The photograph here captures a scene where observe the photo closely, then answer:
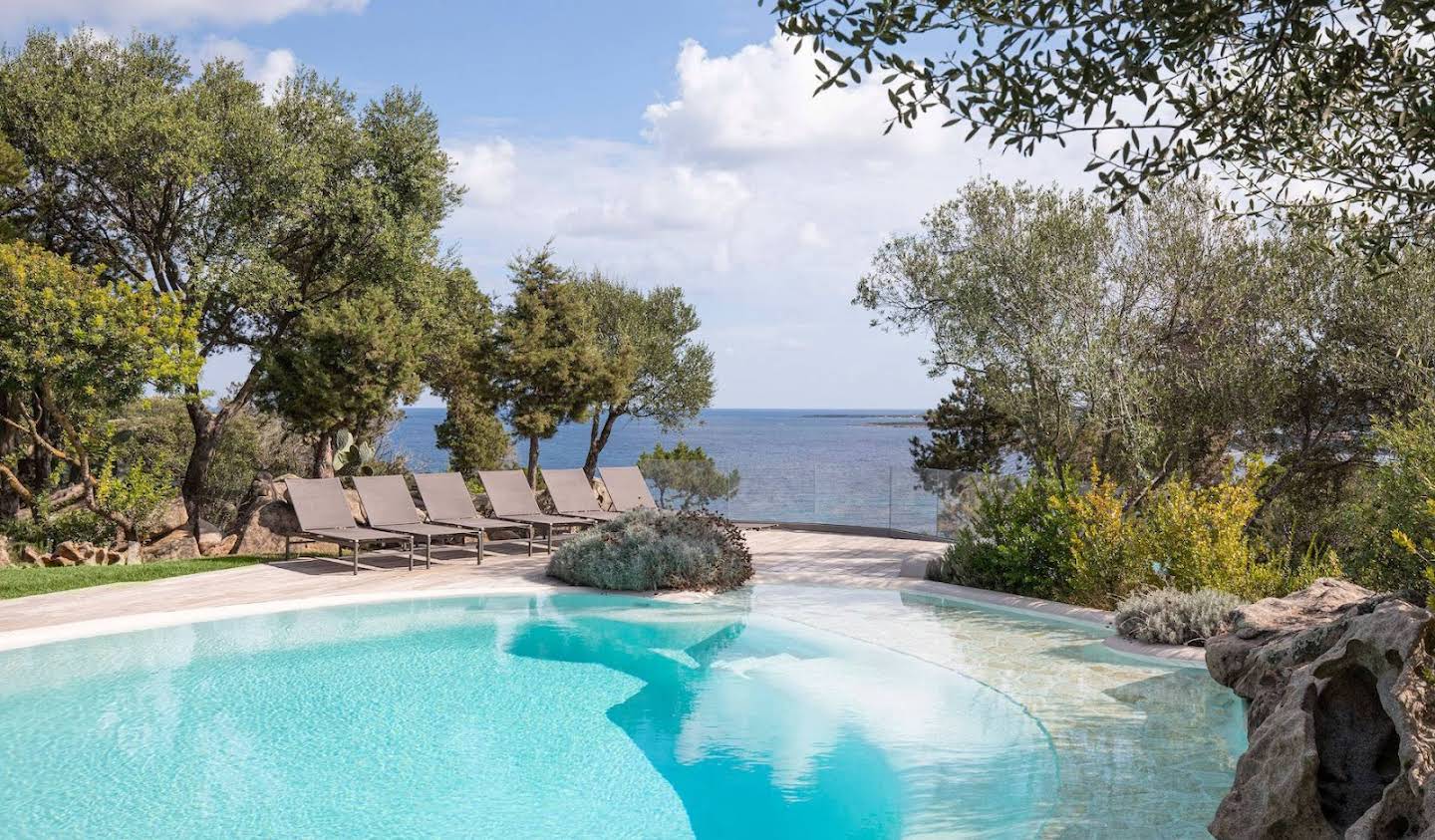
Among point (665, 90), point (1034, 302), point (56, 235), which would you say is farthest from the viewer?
point (56, 235)

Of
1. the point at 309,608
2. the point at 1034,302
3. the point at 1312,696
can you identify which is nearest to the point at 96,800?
the point at 309,608

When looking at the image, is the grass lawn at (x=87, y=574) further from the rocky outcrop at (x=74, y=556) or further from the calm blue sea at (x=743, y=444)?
the calm blue sea at (x=743, y=444)

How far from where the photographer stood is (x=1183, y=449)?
43.1ft

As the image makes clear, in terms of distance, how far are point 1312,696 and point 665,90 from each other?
1110 cm

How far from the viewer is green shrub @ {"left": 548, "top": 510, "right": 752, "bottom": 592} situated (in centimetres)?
1105

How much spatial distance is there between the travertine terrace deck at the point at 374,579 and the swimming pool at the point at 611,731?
863 millimetres

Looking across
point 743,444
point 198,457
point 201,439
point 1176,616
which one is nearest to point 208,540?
point 198,457

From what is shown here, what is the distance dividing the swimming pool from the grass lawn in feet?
8.21

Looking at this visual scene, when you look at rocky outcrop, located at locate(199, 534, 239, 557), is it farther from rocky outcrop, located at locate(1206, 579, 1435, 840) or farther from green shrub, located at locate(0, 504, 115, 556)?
rocky outcrop, located at locate(1206, 579, 1435, 840)

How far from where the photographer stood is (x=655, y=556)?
36.5 ft

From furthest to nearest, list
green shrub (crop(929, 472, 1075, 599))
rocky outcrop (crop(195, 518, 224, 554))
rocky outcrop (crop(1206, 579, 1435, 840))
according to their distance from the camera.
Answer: rocky outcrop (crop(195, 518, 224, 554)), green shrub (crop(929, 472, 1075, 599)), rocky outcrop (crop(1206, 579, 1435, 840))

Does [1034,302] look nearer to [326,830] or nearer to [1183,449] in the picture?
[1183,449]

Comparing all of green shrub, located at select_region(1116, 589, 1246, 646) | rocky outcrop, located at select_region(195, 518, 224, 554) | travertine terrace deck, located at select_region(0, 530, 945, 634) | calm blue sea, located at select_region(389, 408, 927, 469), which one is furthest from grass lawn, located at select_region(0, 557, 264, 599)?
calm blue sea, located at select_region(389, 408, 927, 469)

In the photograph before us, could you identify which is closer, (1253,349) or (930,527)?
(1253,349)
